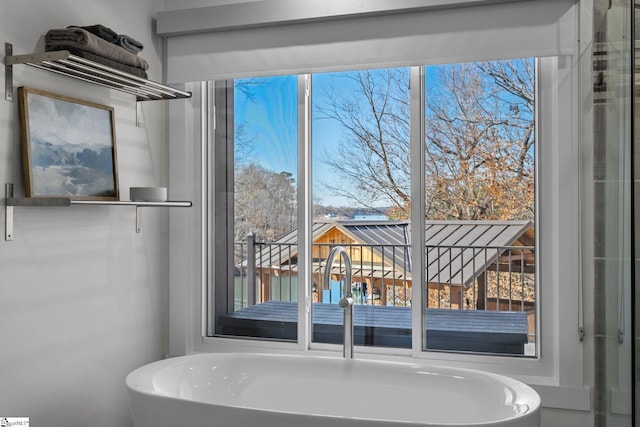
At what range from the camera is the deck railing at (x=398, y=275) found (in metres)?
2.44

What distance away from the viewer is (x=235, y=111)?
2859mm

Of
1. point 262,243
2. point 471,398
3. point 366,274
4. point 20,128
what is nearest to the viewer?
point 20,128

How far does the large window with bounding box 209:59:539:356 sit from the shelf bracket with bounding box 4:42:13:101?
1065 mm

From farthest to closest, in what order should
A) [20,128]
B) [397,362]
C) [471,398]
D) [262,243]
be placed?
1. [262,243]
2. [397,362]
3. [471,398]
4. [20,128]

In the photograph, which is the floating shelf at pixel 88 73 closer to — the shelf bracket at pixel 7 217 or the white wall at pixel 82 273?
the white wall at pixel 82 273

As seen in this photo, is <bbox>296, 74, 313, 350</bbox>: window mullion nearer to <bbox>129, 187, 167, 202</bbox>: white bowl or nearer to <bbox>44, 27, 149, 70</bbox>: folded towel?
<bbox>129, 187, 167, 202</bbox>: white bowl

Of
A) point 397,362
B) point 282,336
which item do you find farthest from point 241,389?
point 397,362

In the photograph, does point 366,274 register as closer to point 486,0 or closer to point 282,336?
point 282,336

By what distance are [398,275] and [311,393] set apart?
2.09 feet

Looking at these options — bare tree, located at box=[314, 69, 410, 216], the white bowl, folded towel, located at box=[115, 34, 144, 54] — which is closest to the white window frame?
bare tree, located at box=[314, 69, 410, 216]

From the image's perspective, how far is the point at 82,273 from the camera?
7.48 ft

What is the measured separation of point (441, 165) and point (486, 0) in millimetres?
684

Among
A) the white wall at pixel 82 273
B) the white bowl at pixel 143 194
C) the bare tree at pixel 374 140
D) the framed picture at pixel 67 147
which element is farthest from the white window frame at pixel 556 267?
the framed picture at pixel 67 147

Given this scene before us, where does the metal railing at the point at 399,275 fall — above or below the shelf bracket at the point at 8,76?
below
